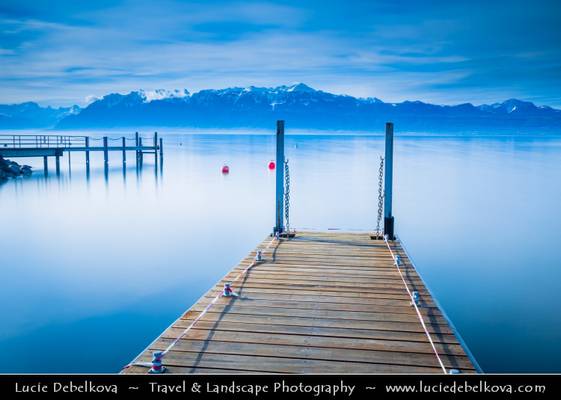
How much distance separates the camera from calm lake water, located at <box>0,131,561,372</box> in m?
7.79

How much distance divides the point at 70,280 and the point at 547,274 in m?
10.8

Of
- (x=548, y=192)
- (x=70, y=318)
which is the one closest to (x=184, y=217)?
(x=70, y=318)

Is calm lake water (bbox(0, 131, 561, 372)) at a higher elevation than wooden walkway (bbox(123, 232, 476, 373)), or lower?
lower

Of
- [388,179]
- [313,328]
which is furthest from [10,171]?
[313,328]

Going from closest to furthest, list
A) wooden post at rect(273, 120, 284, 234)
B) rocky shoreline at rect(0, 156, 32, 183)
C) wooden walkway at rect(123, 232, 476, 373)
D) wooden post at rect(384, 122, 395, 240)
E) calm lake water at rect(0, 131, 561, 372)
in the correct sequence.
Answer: wooden walkway at rect(123, 232, 476, 373), calm lake water at rect(0, 131, 561, 372), wooden post at rect(384, 122, 395, 240), wooden post at rect(273, 120, 284, 234), rocky shoreline at rect(0, 156, 32, 183)

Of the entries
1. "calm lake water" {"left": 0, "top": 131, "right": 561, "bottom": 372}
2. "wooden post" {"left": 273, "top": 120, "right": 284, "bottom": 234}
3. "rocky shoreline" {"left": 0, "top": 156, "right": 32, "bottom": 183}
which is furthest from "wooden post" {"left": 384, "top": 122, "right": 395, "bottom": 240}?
"rocky shoreline" {"left": 0, "top": 156, "right": 32, "bottom": 183}

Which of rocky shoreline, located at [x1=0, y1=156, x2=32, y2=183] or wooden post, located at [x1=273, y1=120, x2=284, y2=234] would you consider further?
rocky shoreline, located at [x1=0, y1=156, x2=32, y2=183]

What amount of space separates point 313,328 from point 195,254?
8503 millimetres

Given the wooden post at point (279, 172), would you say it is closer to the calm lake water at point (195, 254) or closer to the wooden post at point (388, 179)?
the calm lake water at point (195, 254)

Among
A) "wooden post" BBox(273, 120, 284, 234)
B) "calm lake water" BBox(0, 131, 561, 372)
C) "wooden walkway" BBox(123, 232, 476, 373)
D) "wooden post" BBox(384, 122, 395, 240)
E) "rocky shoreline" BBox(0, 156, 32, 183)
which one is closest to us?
"wooden walkway" BBox(123, 232, 476, 373)

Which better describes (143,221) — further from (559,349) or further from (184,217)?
(559,349)

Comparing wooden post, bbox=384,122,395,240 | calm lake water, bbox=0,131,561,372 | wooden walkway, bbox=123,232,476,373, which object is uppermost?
wooden post, bbox=384,122,395,240

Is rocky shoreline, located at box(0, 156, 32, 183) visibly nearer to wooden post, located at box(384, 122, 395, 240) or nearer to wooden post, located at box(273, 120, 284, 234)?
wooden post, located at box(273, 120, 284, 234)

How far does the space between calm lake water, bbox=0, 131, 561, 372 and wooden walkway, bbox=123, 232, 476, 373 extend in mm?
1818
